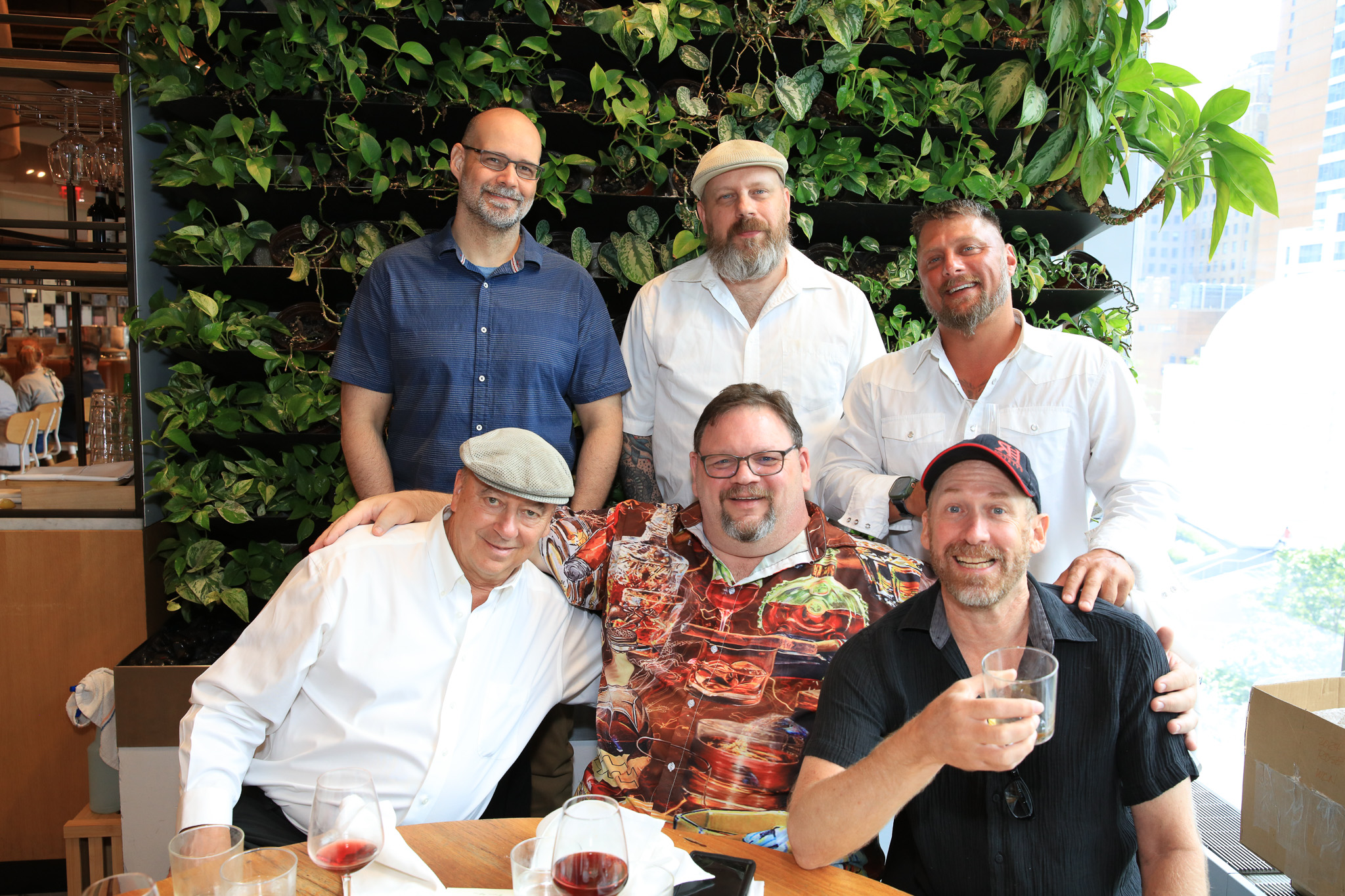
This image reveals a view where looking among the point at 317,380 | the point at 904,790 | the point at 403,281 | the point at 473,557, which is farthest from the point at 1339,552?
the point at 317,380

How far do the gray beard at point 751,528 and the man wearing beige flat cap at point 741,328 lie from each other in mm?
763

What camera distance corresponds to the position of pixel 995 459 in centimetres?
148

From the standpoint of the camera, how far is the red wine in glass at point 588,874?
97 cm

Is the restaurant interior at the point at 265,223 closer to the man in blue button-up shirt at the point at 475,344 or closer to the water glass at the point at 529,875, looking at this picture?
the man in blue button-up shirt at the point at 475,344

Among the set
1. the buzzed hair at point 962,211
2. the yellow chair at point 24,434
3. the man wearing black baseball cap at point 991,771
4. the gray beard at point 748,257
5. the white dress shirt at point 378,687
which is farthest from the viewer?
the yellow chair at point 24,434

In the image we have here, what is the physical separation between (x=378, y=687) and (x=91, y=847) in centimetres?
185

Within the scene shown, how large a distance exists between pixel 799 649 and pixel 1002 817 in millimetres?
519

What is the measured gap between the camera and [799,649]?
5.88 feet

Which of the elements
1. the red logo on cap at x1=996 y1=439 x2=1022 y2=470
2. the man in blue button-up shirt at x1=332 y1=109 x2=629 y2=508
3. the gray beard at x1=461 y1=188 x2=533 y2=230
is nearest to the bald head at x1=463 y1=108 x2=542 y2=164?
the man in blue button-up shirt at x1=332 y1=109 x2=629 y2=508

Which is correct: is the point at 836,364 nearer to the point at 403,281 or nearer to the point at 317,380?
the point at 403,281

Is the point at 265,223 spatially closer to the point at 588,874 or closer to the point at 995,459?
the point at 995,459

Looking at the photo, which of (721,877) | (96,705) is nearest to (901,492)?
(721,877)

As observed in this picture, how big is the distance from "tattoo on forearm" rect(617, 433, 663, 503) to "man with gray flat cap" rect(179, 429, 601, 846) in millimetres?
937

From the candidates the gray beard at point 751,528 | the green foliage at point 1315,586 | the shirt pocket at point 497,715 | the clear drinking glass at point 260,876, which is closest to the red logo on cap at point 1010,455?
the gray beard at point 751,528
